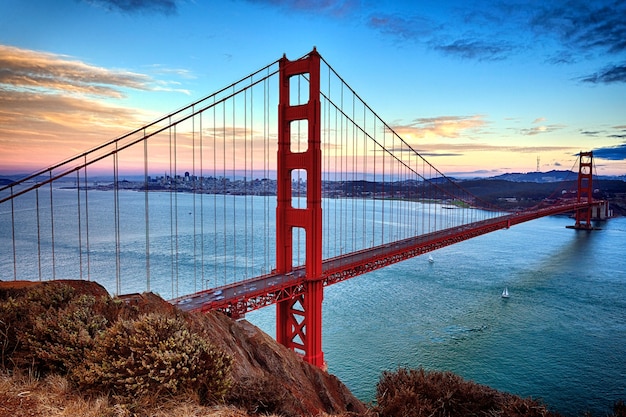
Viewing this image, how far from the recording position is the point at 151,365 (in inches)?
167

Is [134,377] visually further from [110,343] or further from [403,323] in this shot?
[403,323]

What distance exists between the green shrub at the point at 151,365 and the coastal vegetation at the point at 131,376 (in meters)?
0.01

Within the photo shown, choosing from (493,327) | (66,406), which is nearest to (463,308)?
(493,327)

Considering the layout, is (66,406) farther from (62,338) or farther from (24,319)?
(24,319)

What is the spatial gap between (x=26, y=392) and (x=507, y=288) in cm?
3130

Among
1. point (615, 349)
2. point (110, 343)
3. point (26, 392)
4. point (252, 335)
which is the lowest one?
point (615, 349)

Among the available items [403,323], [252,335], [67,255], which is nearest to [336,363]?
[403,323]

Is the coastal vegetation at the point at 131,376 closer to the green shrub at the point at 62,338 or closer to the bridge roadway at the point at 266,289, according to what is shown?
the green shrub at the point at 62,338

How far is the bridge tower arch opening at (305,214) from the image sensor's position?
50.8 ft

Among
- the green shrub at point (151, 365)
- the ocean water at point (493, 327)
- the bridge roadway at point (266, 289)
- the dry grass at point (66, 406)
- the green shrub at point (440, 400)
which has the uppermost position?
the green shrub at point (151, 365)

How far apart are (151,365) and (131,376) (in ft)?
0.72

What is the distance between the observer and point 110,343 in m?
4.45

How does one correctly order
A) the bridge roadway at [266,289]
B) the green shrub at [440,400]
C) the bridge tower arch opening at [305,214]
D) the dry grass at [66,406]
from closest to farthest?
1. the dry grass at [66,406]
2. the green shrub at [440,400]
3. the bridge roadway at [266,289]
4. the bridge tower arch opening at [305,214]

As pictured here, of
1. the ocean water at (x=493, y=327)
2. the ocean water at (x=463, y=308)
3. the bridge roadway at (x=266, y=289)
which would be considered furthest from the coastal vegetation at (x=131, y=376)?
the ocean water at (x=493, y=327)
